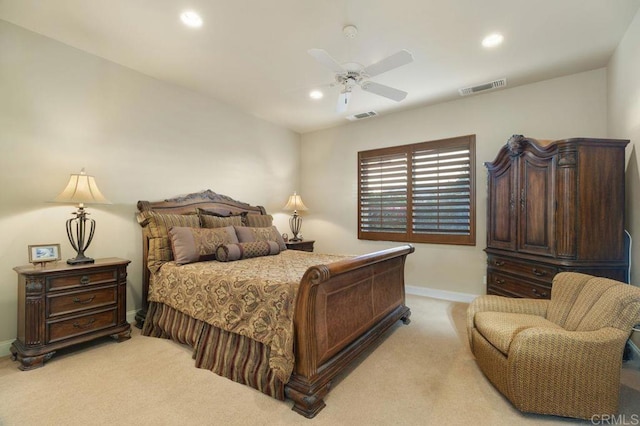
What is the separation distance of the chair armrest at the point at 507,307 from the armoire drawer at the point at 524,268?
438 millimetres

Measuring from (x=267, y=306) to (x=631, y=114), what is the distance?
3719 mm

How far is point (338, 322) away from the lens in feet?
7.41

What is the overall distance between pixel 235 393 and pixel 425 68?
3.74 metres

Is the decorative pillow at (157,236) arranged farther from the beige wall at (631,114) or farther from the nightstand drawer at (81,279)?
the beige wall at (631,114)

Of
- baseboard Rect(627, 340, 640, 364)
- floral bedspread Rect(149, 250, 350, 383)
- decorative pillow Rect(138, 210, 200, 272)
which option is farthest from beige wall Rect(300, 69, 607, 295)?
decorative pillow Rect(138, 210, 200, 272)

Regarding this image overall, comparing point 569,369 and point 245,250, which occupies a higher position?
point 245,250

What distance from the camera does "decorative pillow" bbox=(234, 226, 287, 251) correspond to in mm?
3707

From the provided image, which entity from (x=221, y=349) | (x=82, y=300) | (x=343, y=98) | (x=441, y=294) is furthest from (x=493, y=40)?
(x=82, y=300)

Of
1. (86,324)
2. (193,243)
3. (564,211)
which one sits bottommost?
(86,324)

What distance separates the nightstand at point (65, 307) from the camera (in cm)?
240

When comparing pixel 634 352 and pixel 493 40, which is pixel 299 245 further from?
pixel 634 352

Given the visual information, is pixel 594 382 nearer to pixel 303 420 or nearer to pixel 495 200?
pixel 303 420

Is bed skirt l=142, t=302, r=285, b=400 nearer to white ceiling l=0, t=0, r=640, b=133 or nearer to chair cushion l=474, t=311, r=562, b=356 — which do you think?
chair cushion l=474, t=311, r=562, b=356

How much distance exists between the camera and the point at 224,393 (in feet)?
6.77
